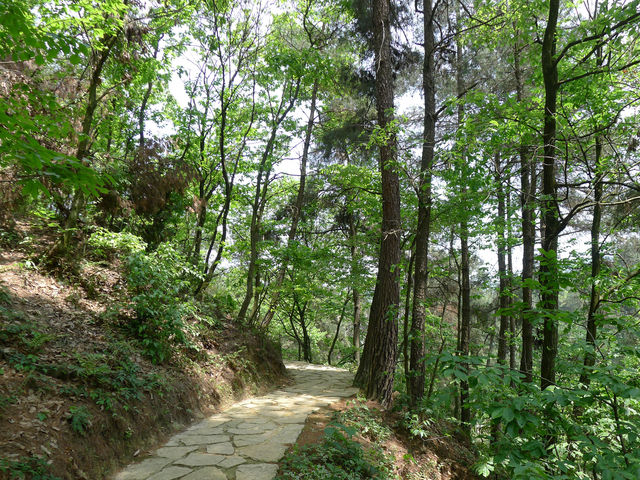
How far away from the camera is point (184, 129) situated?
8.89 metres

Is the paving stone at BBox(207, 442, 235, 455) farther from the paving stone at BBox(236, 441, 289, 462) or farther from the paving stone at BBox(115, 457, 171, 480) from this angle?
the paving stone at BBox(115, 457, 171, 480)

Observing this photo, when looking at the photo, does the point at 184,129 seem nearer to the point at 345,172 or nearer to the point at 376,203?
the point at 345,172

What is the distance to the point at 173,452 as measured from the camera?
11.0 feet

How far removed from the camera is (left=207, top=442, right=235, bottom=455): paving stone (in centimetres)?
337

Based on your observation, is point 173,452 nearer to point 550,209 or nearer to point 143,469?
point 143,469

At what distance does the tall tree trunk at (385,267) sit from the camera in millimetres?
5379

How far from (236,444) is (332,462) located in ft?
3.55

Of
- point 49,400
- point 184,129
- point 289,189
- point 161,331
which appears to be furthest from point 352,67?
point 49,400

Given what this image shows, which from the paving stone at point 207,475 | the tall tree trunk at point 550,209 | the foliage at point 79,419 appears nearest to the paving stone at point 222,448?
the paving stone at point 207,475

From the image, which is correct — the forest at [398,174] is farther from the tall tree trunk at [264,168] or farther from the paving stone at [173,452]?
the paving stone at [173,452]

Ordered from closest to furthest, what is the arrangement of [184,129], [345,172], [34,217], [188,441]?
[188,441]
[34,217]
[345,172]
[184,129]

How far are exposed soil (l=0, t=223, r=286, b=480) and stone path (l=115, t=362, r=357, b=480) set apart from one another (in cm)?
24

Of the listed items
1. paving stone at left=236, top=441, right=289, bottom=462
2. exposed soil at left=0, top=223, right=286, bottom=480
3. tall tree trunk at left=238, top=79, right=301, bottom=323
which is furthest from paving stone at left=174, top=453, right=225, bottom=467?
tall tree trunk at left=238, top=79, right=301, bottom=323

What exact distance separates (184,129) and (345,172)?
15.4ft
